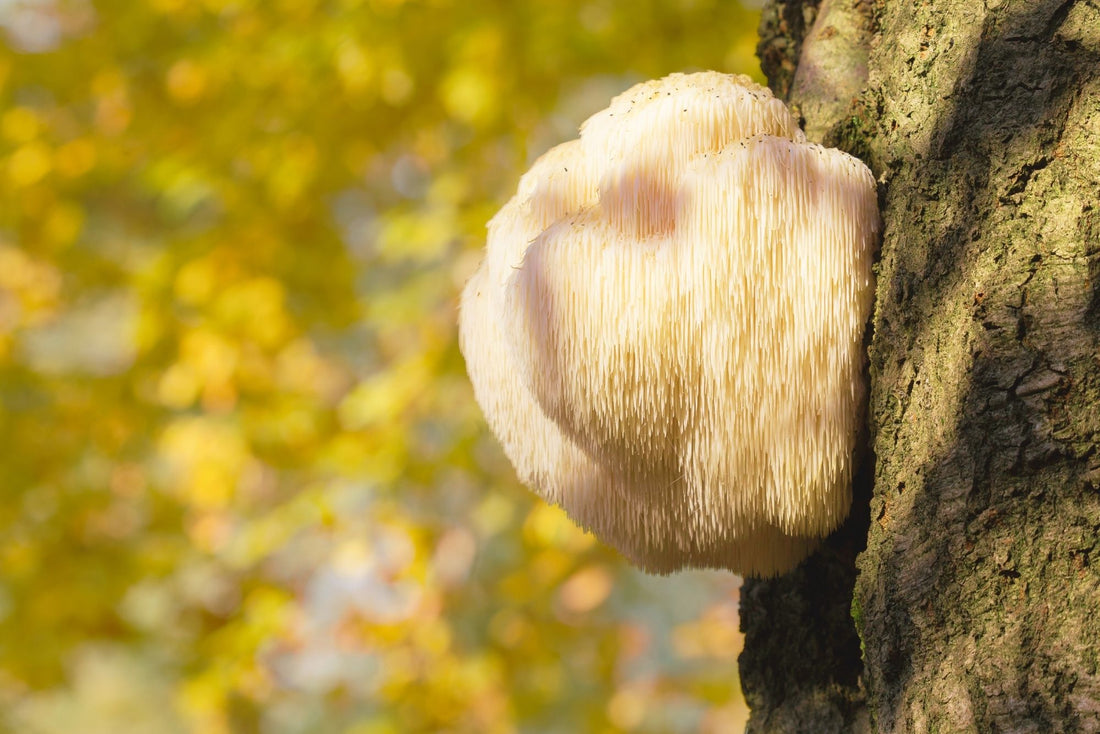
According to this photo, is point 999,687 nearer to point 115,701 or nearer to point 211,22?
point 211,22

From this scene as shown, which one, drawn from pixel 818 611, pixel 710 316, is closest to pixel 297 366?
pixel 818 611

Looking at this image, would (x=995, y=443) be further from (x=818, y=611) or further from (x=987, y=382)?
(x=818, y=611)

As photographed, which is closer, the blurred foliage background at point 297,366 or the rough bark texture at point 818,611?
the rough bark texture at point 818,611

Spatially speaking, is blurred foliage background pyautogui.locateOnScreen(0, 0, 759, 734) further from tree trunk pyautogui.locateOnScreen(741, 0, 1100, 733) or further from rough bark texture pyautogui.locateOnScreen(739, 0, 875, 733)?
tree trunk pyautogui.locateOnScreen(741, 0, 1100, 733)

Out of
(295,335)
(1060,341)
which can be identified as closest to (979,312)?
(1060,341)

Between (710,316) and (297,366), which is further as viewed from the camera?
(297,366)

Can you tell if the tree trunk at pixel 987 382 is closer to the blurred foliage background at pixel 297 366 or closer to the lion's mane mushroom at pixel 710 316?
the lion's mane mushroom at pixel 710 316

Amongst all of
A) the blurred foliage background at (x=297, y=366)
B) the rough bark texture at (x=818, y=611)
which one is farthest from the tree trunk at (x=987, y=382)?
the blurred foliage background at (x=297, y=366)

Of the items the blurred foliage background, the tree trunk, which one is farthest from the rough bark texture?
the blurred foliage background
